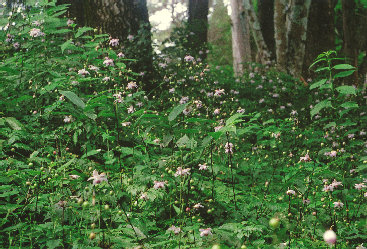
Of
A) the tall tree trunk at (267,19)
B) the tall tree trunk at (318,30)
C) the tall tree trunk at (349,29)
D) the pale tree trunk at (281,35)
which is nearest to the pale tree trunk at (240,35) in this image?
the tall tree trunk at (267,19)

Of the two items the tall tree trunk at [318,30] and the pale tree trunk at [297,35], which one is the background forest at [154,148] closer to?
the pale tree trunk at [297,35]

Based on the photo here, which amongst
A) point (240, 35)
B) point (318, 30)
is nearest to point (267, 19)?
point (240, 35)

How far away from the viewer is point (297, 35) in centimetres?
667

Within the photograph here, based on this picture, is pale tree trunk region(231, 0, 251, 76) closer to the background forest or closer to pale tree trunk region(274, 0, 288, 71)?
pale tree trunk region(274, 0, 288, 71)

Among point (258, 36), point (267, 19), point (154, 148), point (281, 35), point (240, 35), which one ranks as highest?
point (267, 19)

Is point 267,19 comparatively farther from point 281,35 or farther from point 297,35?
point 297,35

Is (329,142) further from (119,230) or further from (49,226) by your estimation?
(49,226)

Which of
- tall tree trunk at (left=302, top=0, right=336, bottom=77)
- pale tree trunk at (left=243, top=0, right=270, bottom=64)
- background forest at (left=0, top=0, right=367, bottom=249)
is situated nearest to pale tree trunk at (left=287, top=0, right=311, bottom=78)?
background forest at (left=0, top=0, right=367, bottom=249)

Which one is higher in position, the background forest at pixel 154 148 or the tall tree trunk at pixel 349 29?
the tall tree trunk at pixel 349 29

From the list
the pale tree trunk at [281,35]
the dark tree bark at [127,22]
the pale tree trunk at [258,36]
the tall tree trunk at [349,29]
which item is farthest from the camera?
the pale tree trunk at [258,36]

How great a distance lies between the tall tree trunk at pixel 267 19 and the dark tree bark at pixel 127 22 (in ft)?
15.4

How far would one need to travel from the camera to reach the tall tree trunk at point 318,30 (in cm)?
715

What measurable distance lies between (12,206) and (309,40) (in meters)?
7.33

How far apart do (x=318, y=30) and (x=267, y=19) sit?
1.83 metres
